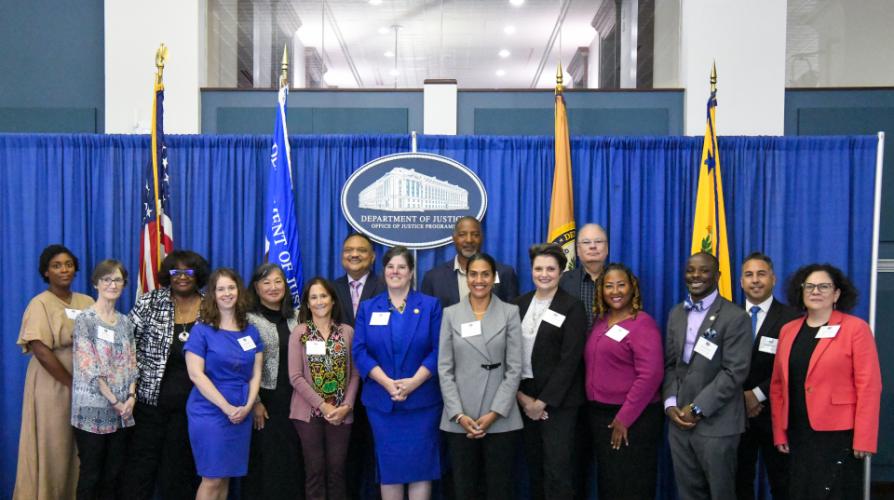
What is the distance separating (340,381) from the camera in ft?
11.3

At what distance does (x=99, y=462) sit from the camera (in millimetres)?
3445

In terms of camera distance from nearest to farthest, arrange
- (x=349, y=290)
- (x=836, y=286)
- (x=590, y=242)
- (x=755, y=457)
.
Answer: (x=836, y=286), (x=755, y=457), (x=590, y=242), (x=349, y=290)

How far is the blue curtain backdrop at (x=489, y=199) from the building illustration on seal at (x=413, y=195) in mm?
183

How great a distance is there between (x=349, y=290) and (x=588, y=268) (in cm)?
129

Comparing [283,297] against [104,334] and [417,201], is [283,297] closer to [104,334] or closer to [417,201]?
[104,334]

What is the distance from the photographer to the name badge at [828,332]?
308cm

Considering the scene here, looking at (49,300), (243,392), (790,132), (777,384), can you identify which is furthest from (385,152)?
(790,132)

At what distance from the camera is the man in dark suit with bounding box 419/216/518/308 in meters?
3.83

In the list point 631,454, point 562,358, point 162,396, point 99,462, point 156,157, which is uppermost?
point 156,157

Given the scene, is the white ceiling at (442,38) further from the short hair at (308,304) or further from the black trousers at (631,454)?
the black trousers at (631,454)

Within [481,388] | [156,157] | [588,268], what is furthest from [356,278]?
[156,157]

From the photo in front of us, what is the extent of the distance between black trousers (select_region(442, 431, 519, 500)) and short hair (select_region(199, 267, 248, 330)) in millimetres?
1132

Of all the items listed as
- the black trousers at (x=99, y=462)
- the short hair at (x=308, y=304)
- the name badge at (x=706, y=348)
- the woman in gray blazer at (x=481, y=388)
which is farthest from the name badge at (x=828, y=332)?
the black trousers at (x=99, y=462)

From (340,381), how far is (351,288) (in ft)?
2.01
